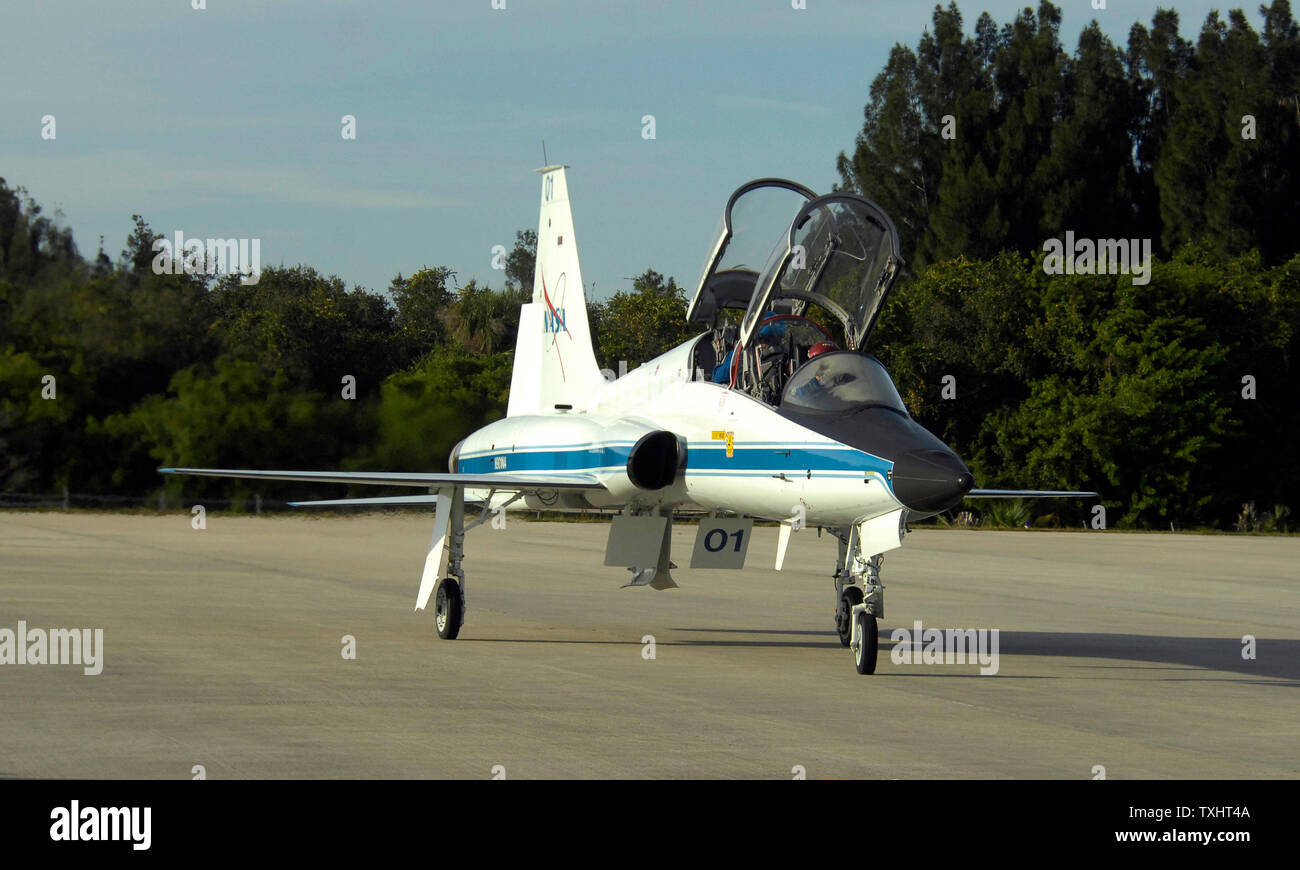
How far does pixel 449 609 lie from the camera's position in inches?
545

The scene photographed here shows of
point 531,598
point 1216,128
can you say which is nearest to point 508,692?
point 531,598

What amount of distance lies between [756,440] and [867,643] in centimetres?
187

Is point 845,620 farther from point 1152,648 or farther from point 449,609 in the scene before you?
point 449,609

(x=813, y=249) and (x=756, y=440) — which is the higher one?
(x=813, y=249)

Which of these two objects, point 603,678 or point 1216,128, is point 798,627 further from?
point 1216,128

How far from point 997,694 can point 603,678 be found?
2.96m

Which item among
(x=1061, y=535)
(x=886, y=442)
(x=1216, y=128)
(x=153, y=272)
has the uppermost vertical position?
(x=1216, y=128)

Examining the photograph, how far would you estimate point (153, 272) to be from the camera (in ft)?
117

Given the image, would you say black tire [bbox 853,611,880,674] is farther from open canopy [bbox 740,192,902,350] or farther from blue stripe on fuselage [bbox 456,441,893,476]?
open canopy [bbox 740,192,902,350]

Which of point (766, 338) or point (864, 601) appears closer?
point (864, 601)

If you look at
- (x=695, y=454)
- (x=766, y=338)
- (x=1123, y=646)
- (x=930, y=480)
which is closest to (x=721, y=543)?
(x=695, y=454)
